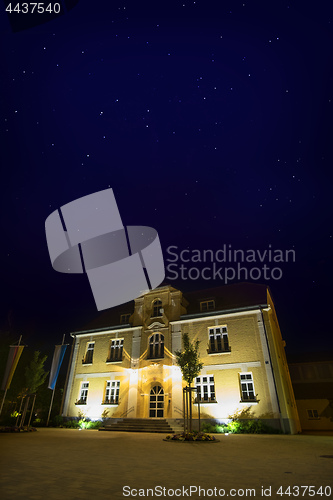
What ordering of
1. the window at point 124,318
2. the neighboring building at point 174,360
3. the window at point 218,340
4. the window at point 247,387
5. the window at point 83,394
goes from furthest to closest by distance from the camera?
the window at point 124,318 → the window at point 83,394 → the window at point 218,340 → the neighboring building at point 174,360 → the window at point 247,387

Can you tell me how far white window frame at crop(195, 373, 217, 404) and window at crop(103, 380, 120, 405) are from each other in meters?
7.55

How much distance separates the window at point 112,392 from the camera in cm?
2354

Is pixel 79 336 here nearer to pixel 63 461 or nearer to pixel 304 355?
pixel 63 461

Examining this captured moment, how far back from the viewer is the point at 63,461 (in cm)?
720

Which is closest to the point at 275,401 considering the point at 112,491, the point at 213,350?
the point at 213,350

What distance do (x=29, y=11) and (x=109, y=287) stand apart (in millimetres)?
23741

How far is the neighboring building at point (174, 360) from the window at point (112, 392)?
3.1 inches

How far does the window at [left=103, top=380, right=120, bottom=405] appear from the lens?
77.2 ft

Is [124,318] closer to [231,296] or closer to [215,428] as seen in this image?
[231,296]

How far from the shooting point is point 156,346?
79.0 ft

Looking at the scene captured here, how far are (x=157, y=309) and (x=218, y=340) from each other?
21.6 ft

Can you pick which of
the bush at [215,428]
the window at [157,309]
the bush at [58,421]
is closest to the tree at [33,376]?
the bush at [58,421]

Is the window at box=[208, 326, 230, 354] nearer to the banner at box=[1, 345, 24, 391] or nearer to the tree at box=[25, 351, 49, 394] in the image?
the banner at box=[1, 345, 24, 391]

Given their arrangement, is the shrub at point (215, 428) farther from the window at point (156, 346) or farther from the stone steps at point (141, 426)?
A: the window at point (156, 346)
